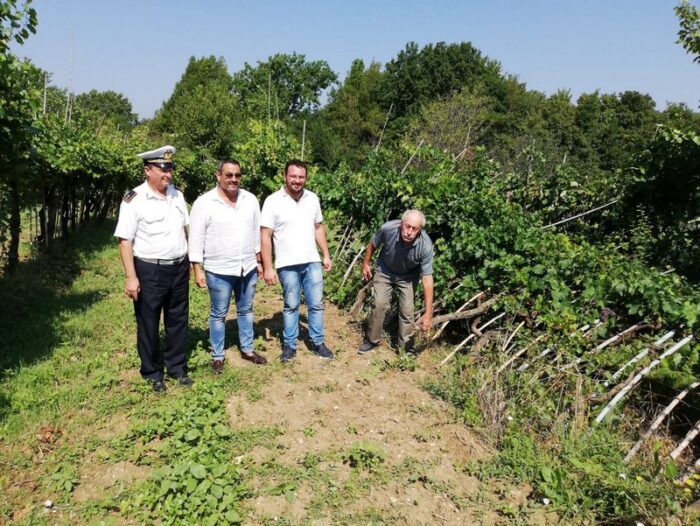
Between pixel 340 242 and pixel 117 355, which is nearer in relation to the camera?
pixel 117 355

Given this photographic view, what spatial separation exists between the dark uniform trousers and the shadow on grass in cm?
112

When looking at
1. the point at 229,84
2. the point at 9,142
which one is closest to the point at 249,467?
the point at 9,142

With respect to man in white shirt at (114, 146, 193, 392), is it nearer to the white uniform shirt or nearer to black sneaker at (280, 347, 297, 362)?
the white uniform shirt

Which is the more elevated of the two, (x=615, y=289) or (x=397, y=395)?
(x=615, y=289)

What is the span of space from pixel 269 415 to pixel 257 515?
1005 millimetres

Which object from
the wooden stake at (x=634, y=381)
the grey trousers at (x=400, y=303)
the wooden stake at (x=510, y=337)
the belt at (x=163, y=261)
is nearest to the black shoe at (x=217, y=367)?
the belt at (x=163, y=261)

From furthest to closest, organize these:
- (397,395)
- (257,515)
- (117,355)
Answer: (117,355)
(397,395)
(257,515)

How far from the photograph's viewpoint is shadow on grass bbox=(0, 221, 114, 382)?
4.45 metres

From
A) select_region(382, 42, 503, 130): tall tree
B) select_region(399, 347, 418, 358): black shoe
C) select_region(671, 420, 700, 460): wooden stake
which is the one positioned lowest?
select_region(671, 420, 700, 460): wooden stake

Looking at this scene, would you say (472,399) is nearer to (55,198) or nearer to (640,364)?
(640,364)

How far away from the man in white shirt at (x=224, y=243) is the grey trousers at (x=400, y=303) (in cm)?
126

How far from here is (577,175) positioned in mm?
8062

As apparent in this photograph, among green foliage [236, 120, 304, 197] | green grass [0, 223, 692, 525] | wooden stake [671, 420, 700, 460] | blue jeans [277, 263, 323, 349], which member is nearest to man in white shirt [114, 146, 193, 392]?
green grass [0, 223, 692, 525]

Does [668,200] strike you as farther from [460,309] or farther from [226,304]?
[226,304]
